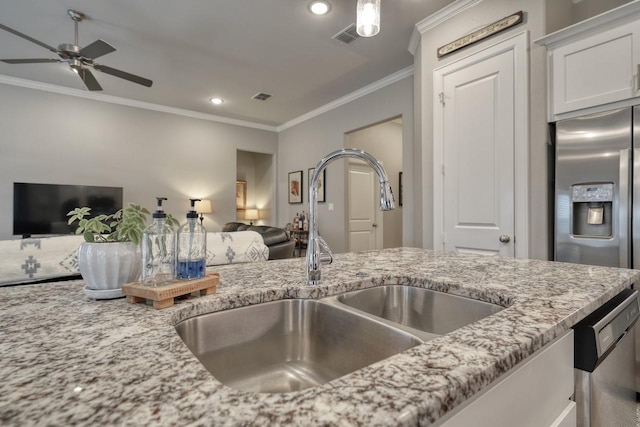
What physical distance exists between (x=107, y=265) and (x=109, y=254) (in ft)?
0.10

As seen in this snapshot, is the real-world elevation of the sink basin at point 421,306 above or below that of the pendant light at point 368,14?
below

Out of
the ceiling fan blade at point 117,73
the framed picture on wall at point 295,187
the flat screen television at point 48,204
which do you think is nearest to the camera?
the ceiling fan blade at point 117,73

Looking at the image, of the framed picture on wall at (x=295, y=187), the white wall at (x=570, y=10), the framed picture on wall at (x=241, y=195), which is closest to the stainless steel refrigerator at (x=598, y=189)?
the white wall at (x=570, y=10)

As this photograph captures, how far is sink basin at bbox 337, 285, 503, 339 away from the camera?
926mm

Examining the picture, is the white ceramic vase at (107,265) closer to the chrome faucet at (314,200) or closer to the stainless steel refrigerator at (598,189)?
the chrome faucet at (314,200)

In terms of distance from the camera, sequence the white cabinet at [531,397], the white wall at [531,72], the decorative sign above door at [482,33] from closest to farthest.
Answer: the white cabinet at [531,397]
the white wall at [531,72]
the decorative sign above door at [482,33]

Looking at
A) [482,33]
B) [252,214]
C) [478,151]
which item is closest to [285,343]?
[478,151]

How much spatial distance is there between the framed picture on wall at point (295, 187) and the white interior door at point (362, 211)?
3.31 ft

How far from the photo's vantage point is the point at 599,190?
5.93ft

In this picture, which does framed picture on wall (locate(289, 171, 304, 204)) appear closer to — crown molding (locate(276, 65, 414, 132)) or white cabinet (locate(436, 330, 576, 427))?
crown molding (locate(276, 65, 414, 132))

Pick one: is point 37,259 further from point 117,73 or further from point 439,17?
point 439,17

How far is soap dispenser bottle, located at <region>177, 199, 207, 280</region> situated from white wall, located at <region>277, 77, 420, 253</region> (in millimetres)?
2413

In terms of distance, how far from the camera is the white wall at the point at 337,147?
365 cm

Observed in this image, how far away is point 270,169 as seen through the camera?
6.32 metres
